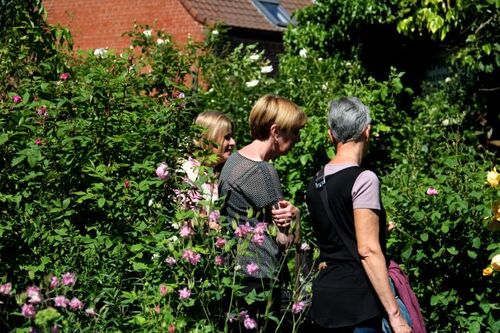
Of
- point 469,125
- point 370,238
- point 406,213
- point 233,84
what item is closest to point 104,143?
point 370,238

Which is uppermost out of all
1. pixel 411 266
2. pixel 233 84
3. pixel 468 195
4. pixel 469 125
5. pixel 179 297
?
pixel 179 297

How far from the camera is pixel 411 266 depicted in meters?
5.12

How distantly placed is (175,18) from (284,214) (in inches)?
650

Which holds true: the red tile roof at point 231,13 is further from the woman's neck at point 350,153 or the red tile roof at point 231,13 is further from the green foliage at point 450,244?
the woman's neck at point 350,153

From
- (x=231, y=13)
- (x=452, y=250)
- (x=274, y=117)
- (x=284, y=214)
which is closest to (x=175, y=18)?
(x=231, y=13)

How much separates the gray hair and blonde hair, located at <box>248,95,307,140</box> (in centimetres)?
43

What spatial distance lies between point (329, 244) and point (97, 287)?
37.0 inches

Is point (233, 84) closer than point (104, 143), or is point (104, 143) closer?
point (104, 143)

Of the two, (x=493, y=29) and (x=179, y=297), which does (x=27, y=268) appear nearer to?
(x=179, y=297)

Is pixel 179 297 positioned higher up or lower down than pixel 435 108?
higher up

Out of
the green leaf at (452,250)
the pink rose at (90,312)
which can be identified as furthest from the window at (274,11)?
the pink rose at (90,312)

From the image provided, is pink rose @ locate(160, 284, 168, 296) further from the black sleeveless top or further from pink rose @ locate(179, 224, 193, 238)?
the black sleeveless top

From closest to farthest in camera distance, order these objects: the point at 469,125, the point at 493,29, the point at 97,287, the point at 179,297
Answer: the point at 179,297 < the point at 97,287 < the point at 493,29 < the point at 469,125

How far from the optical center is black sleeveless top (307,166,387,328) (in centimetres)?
358
